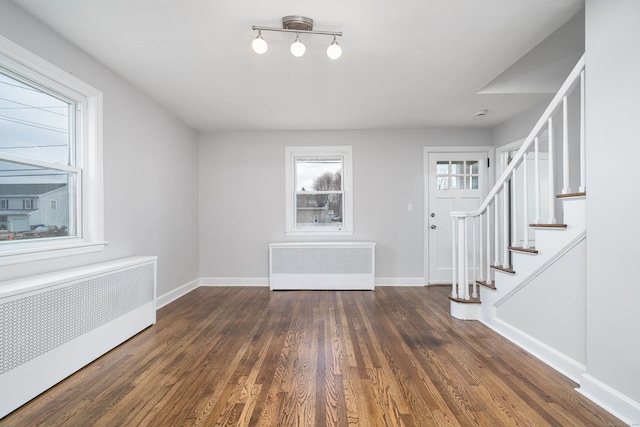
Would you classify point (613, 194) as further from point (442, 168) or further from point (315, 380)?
point (442, 168)

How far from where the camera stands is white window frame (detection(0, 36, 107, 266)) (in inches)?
90.0

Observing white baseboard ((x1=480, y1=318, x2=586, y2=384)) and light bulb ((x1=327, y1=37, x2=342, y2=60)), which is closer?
white baseboard ((x1=480, y1=318, x2=586, y2=384))

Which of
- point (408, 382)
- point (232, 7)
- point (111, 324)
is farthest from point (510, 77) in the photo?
point (111, 324)

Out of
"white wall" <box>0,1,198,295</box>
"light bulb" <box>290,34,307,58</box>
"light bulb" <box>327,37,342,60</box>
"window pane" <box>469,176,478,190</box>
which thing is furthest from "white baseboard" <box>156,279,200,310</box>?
"window pane" <box>469,176,478,190</box>

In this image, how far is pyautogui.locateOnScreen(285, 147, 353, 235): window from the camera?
4.99 m

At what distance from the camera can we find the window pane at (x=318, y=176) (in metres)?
5.07

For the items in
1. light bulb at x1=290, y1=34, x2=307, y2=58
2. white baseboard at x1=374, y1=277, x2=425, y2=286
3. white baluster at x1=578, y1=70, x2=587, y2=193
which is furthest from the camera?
white baseboard at x1=374, y1=277, x2=425, y2=286

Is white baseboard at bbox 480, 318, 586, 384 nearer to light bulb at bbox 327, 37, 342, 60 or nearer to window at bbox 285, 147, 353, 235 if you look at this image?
window at bbox 285, 147, 353, 235

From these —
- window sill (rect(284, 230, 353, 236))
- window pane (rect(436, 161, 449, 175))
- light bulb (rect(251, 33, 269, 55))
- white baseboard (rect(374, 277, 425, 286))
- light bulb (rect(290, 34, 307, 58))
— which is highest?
light bulb (rect(251, 33, 269, 55))

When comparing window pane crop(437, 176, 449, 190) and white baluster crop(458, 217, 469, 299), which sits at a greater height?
window pane crop(437, 176, 449, 190)

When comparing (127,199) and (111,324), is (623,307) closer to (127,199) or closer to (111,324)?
(111,324)

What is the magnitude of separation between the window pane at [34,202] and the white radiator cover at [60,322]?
380 mm

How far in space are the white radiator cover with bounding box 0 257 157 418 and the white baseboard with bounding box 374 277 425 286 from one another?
10.8ft

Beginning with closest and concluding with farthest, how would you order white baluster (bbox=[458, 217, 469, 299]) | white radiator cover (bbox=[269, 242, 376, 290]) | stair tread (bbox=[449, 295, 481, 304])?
stair tread (bbox=[449, 295, 481, 304]) < white baluster (bbox=[458, 217, 469, 299]) < white radiator cover (bbox=[269, 242, 376, 290])
